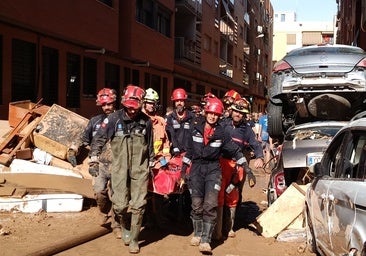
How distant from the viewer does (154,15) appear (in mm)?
24641

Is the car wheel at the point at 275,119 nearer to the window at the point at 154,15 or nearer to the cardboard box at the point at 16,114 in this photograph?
the cardboard box at the point at 16,114

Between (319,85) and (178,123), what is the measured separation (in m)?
3.39

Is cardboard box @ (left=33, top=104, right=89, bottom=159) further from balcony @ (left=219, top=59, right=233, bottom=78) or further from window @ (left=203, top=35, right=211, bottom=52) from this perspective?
balcony @ (left=219, top=59, right=233, bottom=78)

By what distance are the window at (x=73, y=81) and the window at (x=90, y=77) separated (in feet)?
1.88

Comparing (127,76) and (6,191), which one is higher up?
(127,76)

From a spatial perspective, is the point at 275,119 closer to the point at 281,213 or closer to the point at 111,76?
the point at 281,213

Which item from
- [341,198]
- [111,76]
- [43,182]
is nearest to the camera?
[341,198]

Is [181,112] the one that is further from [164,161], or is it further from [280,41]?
[280,41]

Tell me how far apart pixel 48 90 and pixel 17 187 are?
796 cm

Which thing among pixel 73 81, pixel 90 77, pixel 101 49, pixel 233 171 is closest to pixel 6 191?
pixel 233 171

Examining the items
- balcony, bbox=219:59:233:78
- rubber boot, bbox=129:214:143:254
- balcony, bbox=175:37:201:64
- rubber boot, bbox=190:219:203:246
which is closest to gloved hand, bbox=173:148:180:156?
rubber boot, bbox=190:219:203:246

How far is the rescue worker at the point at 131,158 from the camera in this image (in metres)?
6.68

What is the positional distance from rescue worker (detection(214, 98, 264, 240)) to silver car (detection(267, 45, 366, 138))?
2589 mm

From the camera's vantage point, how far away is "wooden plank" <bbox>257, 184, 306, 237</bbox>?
7711mm
